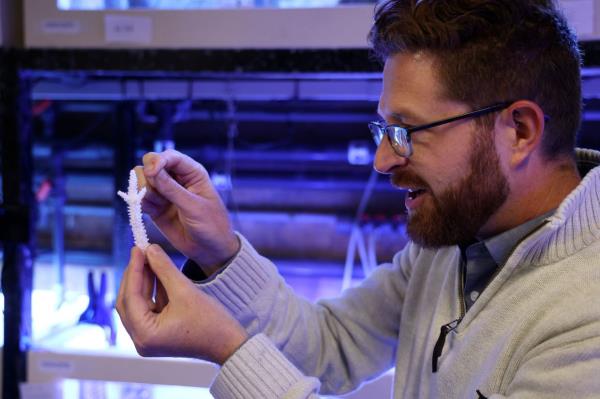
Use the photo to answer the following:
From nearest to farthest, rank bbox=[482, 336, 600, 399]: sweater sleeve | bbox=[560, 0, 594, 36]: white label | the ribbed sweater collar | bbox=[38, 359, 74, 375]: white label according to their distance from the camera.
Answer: bbox=[482, 336, 600, 399]: sweater sleeve < the ribbed sweater collar < bbox=[560, 0, 594, 36]: white label < bbox=[38, 359, 74, 375]: white label

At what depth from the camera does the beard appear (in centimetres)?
80

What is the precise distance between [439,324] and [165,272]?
1.42ft

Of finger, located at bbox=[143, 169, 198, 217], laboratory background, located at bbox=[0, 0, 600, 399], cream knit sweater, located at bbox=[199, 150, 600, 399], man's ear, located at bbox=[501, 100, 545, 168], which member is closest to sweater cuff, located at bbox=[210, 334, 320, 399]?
cream knit sweater, located at bbox=[199, 150, 600, 399]

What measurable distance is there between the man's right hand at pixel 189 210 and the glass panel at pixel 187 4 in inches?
11.6

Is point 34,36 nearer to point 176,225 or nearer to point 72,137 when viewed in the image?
point 176,225

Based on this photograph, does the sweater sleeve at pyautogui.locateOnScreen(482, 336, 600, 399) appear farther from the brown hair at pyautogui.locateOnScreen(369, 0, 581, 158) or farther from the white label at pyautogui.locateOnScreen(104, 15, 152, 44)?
the white label at pyautogui.locateOnScreen(104, 15, 152, 44)

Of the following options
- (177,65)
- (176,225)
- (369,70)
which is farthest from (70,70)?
(369,70)

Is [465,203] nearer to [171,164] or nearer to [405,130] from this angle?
[405,130]

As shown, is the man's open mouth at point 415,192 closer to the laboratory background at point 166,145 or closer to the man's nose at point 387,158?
the man's nose at point 387,158

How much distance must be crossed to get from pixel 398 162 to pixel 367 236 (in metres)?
0.59

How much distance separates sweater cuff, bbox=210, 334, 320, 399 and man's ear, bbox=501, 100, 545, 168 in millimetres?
432

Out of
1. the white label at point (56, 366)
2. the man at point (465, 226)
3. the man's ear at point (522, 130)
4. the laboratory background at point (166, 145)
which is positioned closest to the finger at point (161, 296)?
the man at point (465, 226)

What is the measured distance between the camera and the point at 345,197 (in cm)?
144

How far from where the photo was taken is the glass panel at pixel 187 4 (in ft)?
3.05
